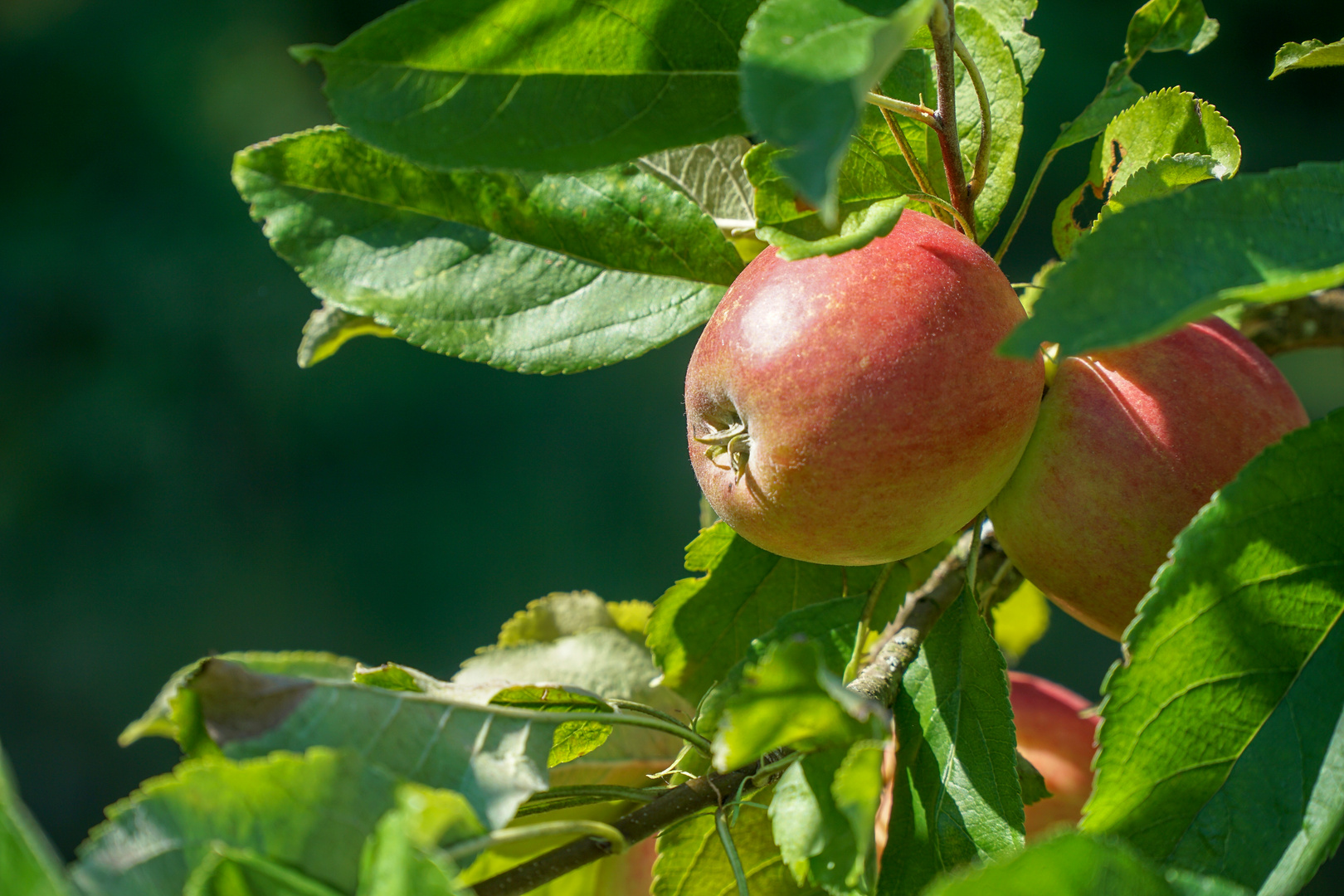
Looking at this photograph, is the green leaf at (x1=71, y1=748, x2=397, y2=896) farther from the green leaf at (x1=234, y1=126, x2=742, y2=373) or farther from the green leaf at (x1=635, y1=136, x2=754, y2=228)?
the green leaf at (x1=635, y1=136, x2=754, y2=228)

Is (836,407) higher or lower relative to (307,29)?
lower

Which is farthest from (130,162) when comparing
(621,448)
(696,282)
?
(696,282)

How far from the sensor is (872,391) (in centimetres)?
35

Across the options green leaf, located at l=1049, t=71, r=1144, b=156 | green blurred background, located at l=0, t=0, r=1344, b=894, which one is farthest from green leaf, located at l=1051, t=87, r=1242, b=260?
green blurred background, located at l=0, t=0, r=1344, b=894

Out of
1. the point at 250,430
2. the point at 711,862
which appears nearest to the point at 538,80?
the point at 711,862

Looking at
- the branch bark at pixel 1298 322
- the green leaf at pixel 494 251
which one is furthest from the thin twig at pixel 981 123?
the branch bark at pixel 1298 322

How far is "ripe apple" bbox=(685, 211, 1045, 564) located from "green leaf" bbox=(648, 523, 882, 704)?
0.11 m

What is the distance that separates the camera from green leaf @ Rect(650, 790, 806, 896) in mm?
431

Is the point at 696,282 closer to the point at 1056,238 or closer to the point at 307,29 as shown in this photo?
the point at 1056,238

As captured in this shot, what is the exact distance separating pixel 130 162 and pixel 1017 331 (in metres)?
2.73

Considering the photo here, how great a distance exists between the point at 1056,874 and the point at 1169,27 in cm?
40

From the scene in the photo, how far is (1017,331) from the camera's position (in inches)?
9.8

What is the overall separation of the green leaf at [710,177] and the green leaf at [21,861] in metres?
0.39

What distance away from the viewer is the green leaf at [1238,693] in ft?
0.99
